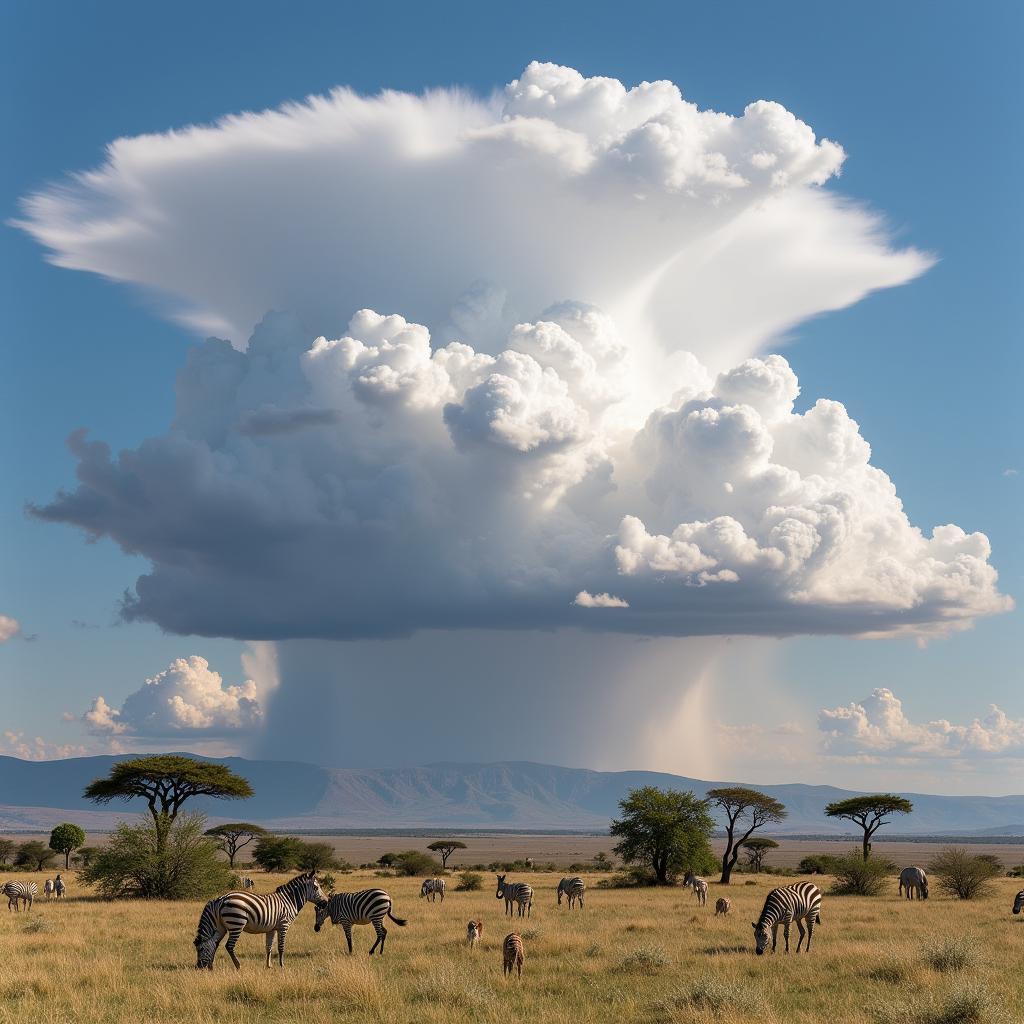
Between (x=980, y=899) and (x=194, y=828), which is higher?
(x=194, y=828)

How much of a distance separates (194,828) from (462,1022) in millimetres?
39164

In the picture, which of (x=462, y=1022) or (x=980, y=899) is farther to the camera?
(x=980, y=899)

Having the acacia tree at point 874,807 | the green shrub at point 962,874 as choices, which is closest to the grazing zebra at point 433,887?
the green shrub at point 962,874

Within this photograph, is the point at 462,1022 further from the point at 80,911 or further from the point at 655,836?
the point at 655,836

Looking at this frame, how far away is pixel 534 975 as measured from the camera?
84.6 feet

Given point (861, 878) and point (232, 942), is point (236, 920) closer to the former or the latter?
point (232, 942)

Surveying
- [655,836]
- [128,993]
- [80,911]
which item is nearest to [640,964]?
[128,993]

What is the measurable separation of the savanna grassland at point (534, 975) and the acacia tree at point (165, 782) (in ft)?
→ 74.0

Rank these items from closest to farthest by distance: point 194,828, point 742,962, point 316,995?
point 316,995 → point 742,962 → point 194,828

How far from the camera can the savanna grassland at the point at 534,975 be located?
2020 cm

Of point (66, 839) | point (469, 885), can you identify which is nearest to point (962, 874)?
point (469, 885)

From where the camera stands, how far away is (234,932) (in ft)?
84.1

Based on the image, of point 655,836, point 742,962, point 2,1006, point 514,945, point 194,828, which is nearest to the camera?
point 2,1006

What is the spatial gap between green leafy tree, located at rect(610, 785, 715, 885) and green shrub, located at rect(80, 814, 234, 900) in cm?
2981
